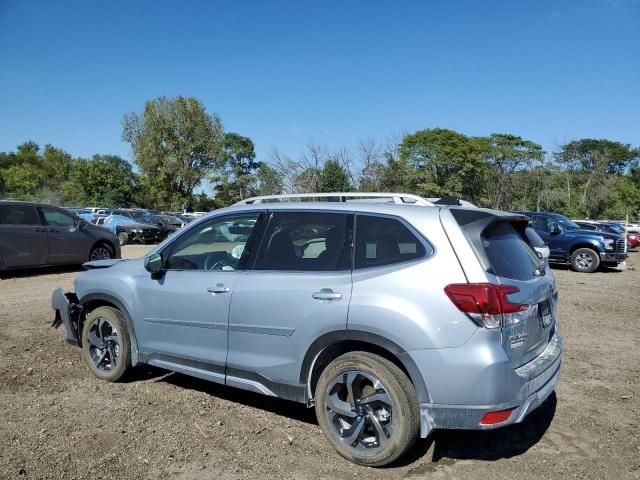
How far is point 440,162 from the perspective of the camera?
2158 inches

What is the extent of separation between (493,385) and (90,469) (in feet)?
8.39

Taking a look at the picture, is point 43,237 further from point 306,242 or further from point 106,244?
point 306,242

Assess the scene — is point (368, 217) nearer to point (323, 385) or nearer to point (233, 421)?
point (323, 385)

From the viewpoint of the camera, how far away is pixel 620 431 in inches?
161

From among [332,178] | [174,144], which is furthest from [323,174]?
[174,144]

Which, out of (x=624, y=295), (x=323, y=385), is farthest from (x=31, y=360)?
(x=624, y=295)

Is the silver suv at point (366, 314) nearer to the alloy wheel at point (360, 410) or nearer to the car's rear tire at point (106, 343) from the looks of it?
the alloy wheel at point (360, 410)

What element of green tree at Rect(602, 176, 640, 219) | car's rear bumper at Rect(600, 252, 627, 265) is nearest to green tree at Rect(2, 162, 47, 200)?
car's rear bumper at Rect(600, 252, 627, 265)

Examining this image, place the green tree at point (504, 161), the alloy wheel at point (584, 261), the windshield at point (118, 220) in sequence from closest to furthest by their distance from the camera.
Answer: the alloy wheel at point (584, 261)
the windshield at point (118, 220)
the green tree at point (504, 161)

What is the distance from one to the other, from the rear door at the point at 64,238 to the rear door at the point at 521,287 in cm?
1098

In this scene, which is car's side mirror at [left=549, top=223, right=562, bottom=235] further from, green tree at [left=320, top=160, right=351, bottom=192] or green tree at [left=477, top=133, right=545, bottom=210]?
green tree at [left=477, top=133, right=545, bottom=210]

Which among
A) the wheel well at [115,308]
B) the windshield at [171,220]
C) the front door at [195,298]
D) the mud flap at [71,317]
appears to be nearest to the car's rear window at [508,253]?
the front door at [195,298]

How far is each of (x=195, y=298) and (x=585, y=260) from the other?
14703mm

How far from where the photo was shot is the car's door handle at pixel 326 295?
344cm
